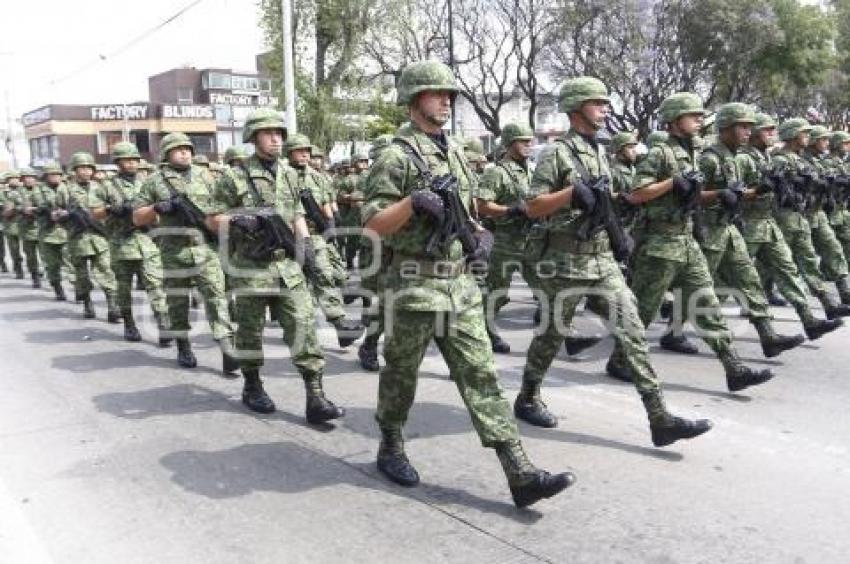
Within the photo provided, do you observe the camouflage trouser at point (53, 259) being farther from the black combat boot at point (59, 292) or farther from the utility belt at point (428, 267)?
the utility belt at point (428, 267)

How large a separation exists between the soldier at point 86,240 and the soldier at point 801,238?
7248 millimetres

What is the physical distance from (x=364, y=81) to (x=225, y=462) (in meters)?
19.6

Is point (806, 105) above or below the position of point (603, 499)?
above

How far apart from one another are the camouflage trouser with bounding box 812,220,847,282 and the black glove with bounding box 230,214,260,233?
5798 millimetres

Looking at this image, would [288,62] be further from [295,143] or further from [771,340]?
[771,340]

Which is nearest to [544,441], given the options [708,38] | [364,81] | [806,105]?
[364,81]

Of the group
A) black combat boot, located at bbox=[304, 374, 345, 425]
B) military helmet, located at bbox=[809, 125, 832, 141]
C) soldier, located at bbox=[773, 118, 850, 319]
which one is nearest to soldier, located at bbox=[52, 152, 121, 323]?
black combat boot, located at bbox=[304, 374, 345, 425]

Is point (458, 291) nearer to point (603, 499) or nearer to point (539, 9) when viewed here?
point (603, 499)

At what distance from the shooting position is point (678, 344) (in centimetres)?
688

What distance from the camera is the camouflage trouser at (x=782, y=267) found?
→ 6.60 m

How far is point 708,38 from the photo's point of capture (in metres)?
24.2

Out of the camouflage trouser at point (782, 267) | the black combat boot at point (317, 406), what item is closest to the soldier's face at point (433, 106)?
the black combat boot at point (317, 406)

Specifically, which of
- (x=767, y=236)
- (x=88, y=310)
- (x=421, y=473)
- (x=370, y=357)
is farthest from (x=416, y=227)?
(x=88, y=310)

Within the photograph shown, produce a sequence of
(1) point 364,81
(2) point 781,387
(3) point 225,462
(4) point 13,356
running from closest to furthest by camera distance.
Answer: (3) point 225,462 < (2) point 781,387 < (4) point 13,356 < (1) point 364,81
